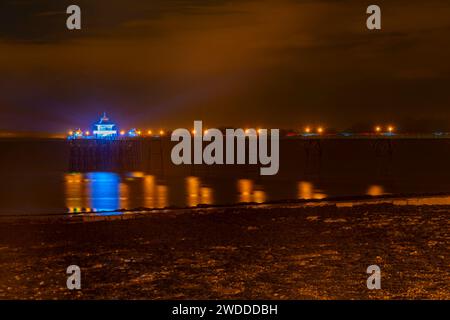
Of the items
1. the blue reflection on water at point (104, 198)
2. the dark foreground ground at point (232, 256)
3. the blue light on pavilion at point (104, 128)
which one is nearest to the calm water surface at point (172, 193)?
the blue reflection on water at point (104, 198)

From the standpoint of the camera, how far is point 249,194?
42.9 m

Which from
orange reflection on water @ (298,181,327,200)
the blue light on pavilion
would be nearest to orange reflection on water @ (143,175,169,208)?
orange reflection on water @ (298,181,327,200)

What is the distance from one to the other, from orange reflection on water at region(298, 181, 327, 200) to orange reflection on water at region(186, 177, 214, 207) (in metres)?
5.74

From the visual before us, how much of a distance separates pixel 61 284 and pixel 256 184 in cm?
3989

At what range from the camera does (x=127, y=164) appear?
100 meters

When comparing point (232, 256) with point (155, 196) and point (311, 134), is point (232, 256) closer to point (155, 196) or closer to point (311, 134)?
point (155, 196)

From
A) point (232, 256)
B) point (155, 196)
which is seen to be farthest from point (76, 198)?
point (232, 256)

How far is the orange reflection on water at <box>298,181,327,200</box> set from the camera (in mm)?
39656

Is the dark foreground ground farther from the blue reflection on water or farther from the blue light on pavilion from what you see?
the blue light on pavilion

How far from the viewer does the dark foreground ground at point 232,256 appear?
40.6 ft
